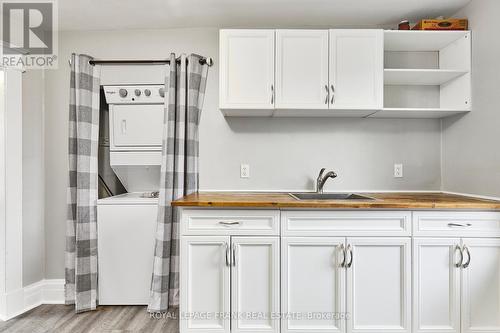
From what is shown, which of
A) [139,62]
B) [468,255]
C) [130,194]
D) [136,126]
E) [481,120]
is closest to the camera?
[468,255]

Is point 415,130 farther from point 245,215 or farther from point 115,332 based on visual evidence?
point 115,332

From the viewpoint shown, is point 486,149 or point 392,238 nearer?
point 392,238

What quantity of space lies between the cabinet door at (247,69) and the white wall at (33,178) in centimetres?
163

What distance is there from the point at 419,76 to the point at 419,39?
0.28 m

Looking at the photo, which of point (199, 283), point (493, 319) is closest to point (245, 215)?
point (199, 283)

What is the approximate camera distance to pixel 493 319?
5.95 ft

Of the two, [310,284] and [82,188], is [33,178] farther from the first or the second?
[310,284]

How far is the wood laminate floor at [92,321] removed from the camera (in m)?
2.15

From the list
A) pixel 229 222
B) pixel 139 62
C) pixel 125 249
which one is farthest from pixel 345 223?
pixel 139 62

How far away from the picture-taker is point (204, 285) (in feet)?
6.11

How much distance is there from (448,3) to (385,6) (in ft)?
1.46

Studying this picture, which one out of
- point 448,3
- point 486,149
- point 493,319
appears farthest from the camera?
point 448,3
